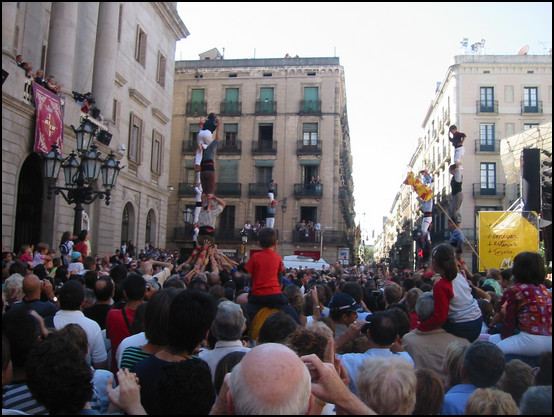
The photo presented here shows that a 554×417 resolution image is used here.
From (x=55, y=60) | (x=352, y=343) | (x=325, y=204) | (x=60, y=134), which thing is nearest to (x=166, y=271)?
(x=352, y=343)

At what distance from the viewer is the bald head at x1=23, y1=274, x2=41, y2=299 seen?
5.32 m

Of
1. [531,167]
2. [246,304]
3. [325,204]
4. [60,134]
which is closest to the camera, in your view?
[246,304]

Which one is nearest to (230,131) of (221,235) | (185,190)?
(185,190)

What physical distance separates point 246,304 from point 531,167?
1304cm

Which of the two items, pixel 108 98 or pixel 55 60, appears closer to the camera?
pixel 55 60

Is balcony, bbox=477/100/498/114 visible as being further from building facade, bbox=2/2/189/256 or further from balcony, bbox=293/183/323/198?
building facade, bbox=2/2/189/256

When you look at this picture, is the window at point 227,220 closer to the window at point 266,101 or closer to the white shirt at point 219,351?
the window at point 266,101

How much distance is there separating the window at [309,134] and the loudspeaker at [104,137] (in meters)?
22.2

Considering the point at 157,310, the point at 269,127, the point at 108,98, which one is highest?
the point at 269,127

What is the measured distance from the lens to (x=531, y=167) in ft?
52.9

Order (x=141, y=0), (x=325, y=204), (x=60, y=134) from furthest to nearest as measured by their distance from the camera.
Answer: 1. (x=325, y=204)
2. (x=141, y=0)
3. (x=60, y=134)

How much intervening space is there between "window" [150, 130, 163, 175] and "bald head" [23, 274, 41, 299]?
84.7 ft

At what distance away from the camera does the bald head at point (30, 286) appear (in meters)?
5.32

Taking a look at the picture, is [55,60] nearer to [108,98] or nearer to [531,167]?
[108,98]
